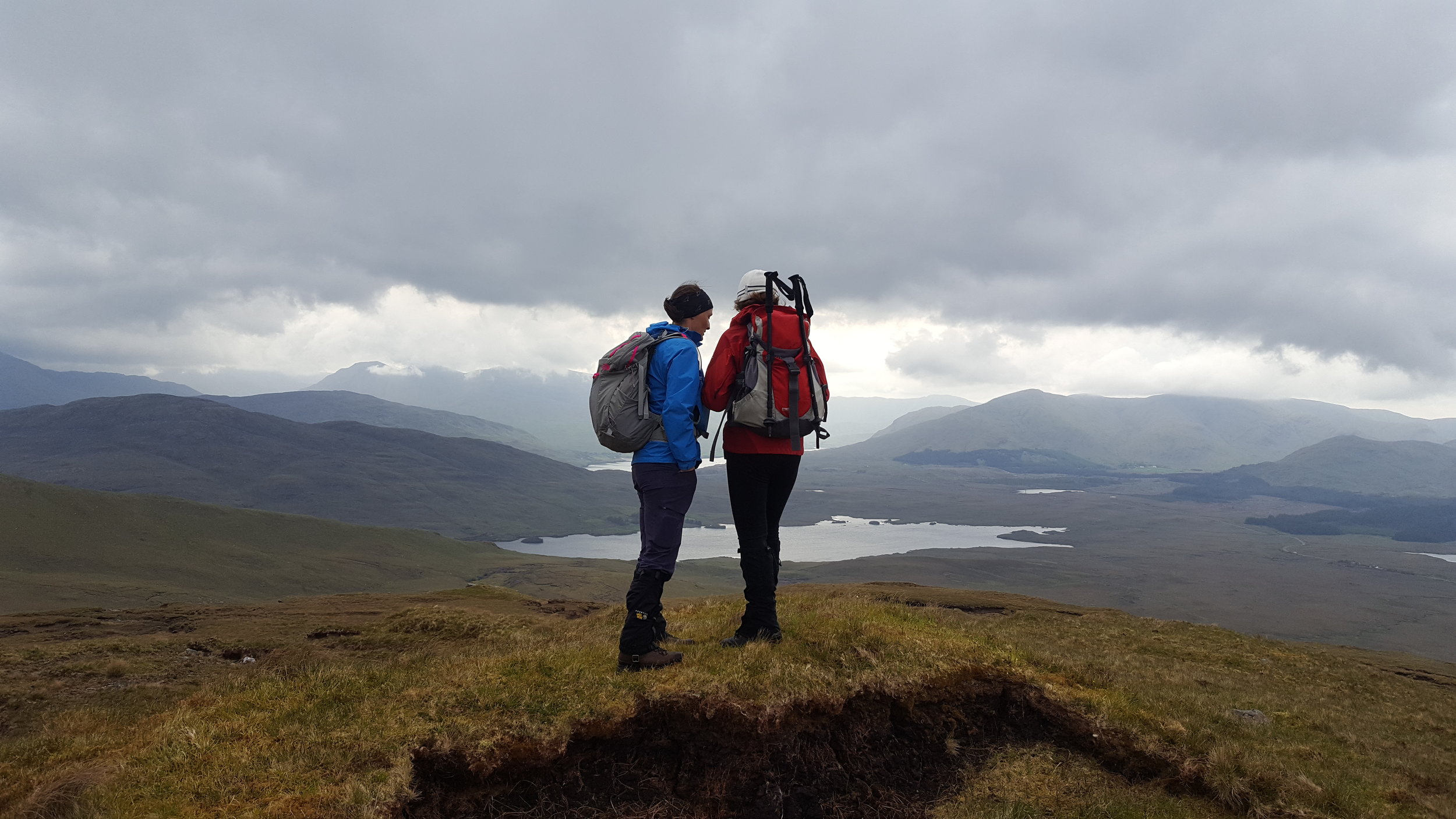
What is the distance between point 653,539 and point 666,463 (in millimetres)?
879

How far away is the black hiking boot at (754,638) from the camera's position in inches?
354

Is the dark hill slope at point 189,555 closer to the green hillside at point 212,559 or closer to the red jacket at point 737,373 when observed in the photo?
the green hillside at point 212,559

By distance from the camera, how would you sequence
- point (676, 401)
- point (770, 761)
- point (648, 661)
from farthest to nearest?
point (648, 661) → point (676, 401) → point (770, 761)

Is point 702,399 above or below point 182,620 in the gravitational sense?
above

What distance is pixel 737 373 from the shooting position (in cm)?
818

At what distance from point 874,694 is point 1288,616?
603 feet

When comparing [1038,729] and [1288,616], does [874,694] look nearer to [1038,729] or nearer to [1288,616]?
[1038,729]

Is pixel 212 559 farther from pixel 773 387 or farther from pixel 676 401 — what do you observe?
pixel 773 387

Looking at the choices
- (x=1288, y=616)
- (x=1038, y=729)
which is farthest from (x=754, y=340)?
(x=1288, y=616)

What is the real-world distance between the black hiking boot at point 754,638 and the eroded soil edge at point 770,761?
5.38ft

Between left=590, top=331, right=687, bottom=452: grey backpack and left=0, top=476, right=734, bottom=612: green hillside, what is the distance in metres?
103

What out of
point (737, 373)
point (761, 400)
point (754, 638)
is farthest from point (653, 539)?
point (754, 638)

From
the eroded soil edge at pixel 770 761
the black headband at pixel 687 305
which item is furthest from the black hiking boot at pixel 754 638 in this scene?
the black headband at pixel 687 305

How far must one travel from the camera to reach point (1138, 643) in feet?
67.6
